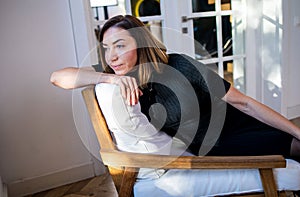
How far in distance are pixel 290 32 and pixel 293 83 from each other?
1.57 ft

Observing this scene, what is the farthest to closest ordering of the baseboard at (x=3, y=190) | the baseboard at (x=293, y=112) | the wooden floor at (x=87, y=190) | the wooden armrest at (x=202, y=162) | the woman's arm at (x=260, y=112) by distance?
the baseboard at (x=293, y=112) < the wooden floor at (x=87, y=190) < the baseboard at (x=3, y=190) < the woman's arm at (x=260, y=112) < the wooden armrest at (x=202, y=162)

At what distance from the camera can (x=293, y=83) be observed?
2.81 metres

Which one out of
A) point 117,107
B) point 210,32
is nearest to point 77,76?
point 117,107

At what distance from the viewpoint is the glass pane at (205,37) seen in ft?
8.15

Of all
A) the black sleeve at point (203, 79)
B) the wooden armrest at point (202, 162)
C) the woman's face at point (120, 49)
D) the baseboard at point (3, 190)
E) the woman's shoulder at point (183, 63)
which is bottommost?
the baseboard at point (3, 190)

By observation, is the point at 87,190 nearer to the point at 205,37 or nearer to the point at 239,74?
the point at 205,37

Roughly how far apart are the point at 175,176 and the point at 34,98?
110 cm

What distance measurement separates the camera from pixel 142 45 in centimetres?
125

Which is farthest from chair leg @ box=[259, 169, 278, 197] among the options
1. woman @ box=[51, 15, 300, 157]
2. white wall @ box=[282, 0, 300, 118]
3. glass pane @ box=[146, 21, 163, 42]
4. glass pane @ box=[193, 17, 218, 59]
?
white wall @ box=[282, 0, 300, 118]

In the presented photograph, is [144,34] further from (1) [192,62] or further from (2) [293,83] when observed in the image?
(2) [293,83]

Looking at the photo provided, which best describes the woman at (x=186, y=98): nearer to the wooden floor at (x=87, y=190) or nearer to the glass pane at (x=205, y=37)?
the wooden floor at (x=87, y=190)

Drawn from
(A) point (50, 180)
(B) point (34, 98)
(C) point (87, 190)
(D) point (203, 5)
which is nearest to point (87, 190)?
(C) point (87, 190)

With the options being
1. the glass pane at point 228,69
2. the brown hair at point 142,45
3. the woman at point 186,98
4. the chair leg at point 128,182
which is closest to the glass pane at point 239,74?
the glass pane at point 228,69

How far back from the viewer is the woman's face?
47.9 inches
